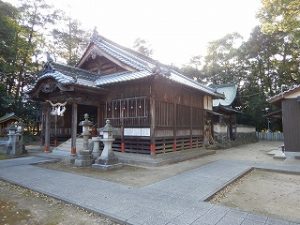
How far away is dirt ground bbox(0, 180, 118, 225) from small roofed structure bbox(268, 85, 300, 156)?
1220 cm

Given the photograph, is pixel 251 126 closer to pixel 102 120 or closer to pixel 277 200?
pixel 102 120

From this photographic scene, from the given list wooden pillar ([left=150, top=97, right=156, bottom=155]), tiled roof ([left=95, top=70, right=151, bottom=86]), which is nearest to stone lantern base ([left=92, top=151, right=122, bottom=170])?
wooden pillar ([left=150, top=97, right=156, bottom=155])

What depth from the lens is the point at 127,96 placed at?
13.3 meters

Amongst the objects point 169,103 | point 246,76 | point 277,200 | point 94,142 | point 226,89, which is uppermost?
point 246,76

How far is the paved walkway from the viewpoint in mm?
4734

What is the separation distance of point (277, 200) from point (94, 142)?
27.0 ft

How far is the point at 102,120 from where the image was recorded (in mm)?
14461

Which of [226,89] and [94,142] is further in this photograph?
[226,89]

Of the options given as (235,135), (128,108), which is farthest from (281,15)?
(235,135)

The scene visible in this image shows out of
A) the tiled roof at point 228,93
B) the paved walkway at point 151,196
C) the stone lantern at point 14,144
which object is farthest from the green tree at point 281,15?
the stone lantern at point 14,144

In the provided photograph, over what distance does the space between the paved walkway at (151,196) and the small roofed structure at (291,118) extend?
3.75m

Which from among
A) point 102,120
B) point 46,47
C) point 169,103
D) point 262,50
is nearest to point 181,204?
point 169,103

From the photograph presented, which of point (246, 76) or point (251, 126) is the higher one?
point (246, 76)

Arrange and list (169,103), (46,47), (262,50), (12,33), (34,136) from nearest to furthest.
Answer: (169,103) → (12,33) → (34,136) → (46,47) → (262,50)
